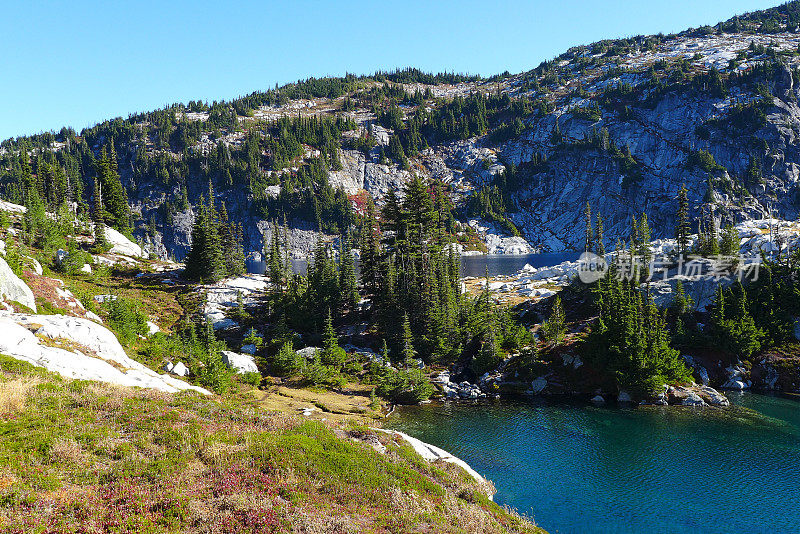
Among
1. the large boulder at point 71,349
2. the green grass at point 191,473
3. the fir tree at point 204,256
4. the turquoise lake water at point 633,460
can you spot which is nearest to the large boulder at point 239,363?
the large boulder at point 71,349

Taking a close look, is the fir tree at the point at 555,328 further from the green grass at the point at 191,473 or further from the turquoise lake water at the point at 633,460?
the green grass at the point at 191,473

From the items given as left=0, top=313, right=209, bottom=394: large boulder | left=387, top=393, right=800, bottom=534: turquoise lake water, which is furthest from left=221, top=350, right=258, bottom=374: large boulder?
left=387, top=393, right=800, bottom=534: turquoise lake water

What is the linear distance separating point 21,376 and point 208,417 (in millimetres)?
9440

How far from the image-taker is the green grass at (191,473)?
12.5m

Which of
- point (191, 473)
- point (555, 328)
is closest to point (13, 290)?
point (191, 473)

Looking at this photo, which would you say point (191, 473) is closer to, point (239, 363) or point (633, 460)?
point (633, 460)

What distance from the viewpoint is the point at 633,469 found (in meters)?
32.4

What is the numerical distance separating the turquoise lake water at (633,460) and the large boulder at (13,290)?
35.2 metres

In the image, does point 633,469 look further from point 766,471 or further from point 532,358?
point 532,358

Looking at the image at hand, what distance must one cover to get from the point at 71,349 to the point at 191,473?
20106mm

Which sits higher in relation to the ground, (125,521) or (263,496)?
(125,521)

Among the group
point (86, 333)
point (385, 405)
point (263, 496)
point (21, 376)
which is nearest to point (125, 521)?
point (263, 496)

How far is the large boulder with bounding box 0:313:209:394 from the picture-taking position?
24344 millimetres

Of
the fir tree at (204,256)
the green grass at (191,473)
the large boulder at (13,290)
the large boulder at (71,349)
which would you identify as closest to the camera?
the green grass at (191,473)
